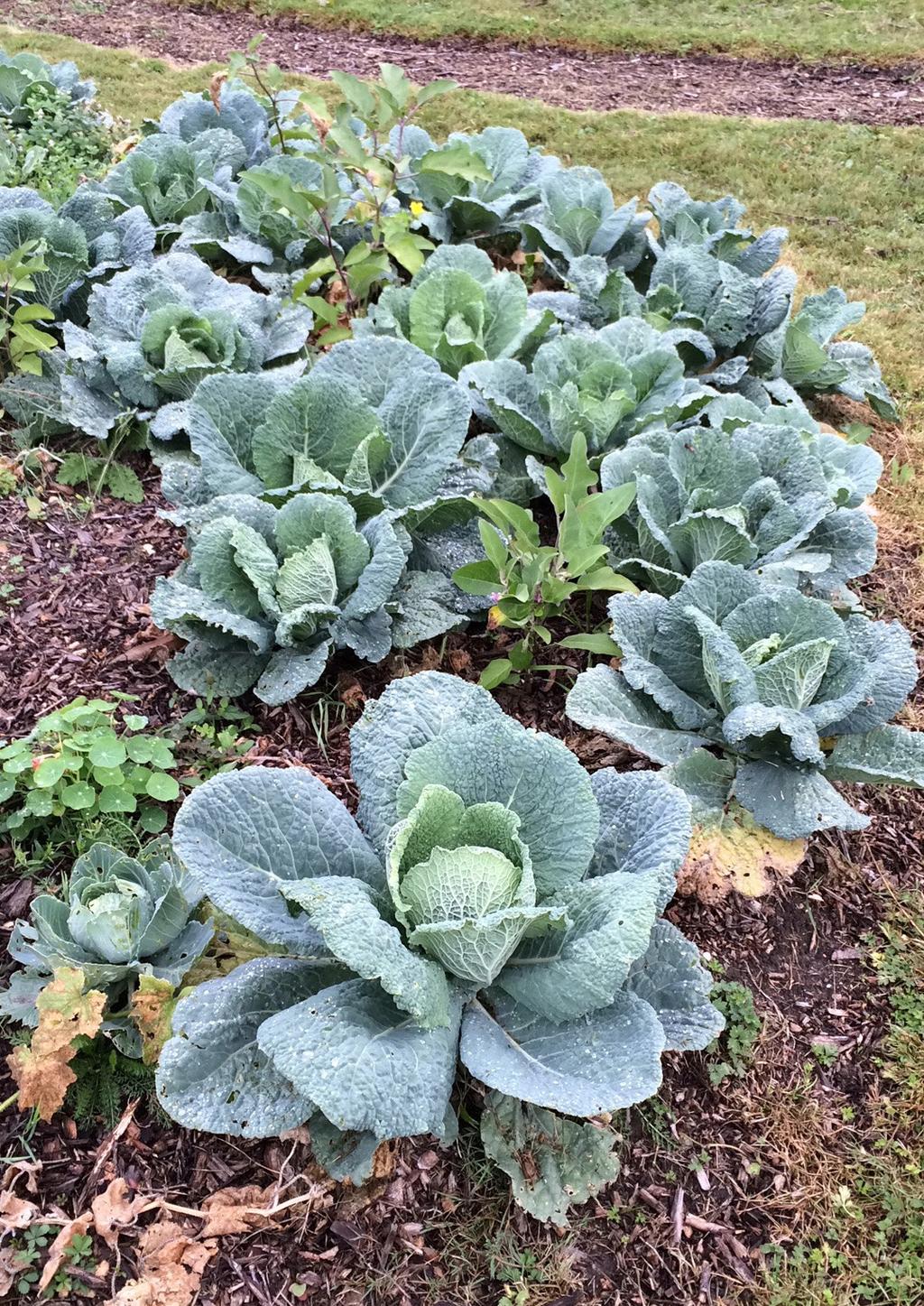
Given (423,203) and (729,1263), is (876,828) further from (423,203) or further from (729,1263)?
(423,203)

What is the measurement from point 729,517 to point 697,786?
76 centimetres

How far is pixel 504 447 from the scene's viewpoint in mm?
3182

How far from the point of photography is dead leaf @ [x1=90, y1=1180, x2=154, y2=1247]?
1.57 metres

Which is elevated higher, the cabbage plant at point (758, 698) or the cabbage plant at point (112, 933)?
the cabbage plant at point (758, 698)

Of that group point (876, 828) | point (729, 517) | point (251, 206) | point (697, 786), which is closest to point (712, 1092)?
point (697, 786)

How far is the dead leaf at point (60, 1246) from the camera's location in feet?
4.90

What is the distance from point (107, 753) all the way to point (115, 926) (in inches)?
17.6

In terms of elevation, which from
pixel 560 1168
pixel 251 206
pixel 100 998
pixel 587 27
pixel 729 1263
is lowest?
pixel 729 1263

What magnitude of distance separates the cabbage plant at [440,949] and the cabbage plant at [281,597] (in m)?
0.61

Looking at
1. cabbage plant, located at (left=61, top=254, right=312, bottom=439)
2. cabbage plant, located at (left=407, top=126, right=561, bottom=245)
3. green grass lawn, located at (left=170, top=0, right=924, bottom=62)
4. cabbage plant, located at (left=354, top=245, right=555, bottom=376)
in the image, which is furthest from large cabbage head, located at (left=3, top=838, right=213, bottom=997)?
green grass lawn, located at (left=170, top=0, right=924, bottom=62)

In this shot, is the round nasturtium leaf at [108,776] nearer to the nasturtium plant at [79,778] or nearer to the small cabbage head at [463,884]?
the nasturtium plant at [79,778]

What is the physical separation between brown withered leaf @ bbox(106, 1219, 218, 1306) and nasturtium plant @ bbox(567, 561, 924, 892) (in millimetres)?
1294

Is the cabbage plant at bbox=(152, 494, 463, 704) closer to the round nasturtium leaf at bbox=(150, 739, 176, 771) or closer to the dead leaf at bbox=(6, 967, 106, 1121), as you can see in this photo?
the round nasturtium leaf at bbox=(150, 739, 176, 771)

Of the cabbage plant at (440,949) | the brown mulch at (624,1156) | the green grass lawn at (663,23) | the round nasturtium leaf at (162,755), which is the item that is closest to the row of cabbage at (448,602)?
the cabbage plant at (440,949)
